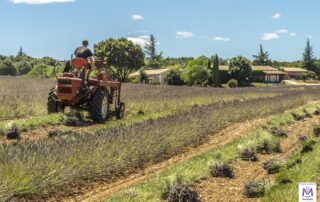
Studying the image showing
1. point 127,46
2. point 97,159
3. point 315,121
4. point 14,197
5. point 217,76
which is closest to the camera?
point 14,197

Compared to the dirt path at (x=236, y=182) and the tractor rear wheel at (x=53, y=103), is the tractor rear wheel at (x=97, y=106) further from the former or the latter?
the dirt path at (x=236, y=182)

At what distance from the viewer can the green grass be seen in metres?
8.20

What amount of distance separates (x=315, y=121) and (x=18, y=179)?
16.4 m

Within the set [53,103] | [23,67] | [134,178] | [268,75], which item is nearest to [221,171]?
[134,178]

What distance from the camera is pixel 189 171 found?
10000 millimetres

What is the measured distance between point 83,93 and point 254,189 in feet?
A: 29.6

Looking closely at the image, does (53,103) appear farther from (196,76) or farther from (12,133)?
(196,76)

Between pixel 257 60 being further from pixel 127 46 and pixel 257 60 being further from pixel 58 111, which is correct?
pixel 58 111

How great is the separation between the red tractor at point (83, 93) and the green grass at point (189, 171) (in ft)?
14.9

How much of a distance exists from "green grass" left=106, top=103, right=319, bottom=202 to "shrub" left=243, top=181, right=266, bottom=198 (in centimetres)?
107

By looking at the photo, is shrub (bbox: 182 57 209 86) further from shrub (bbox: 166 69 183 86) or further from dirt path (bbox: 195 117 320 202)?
dirt path (bbox: 195 117 320 202)

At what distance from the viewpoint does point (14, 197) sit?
7.49 m

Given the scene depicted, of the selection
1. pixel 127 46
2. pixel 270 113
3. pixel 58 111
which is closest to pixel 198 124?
pixel 58 111

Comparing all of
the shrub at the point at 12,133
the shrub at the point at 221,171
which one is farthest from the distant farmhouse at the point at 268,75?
the shrub at the point at 221,171
